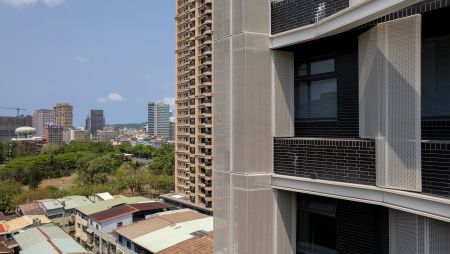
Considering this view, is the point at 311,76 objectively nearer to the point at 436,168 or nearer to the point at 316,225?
the point at 316,225

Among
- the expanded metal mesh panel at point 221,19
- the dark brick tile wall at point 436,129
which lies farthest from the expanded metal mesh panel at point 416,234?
the expanded metal mesh panel at point 221,19

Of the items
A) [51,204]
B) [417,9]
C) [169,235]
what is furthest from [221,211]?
[51,204]

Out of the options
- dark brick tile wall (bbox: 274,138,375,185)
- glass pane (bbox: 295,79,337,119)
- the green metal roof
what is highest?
glass pane (bbox: 295,79,337,119)

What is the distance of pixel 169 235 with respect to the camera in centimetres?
2220

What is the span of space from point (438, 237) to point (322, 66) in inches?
94.2

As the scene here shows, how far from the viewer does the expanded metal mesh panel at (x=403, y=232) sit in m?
3.45

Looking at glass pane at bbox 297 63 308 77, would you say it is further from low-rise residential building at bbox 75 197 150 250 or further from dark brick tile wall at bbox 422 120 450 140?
low-rise residential building at bbox 75 197 150 250

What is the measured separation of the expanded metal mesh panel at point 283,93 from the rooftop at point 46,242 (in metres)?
23.6

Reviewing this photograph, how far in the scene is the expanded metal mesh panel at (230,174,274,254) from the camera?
4.74m

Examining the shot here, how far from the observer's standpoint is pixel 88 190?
5091 cm

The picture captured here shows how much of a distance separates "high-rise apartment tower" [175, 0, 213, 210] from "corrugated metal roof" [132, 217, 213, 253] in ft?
77.6

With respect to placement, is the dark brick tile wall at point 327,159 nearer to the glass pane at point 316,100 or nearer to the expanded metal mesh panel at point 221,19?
the glass pane at point 316,100

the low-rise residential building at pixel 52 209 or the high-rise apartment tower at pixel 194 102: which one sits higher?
the high-rise apartment tower at pixel 194 102

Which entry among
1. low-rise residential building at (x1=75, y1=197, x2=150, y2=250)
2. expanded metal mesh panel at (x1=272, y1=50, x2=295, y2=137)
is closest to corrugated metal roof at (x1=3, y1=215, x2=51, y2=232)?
low-rise residential building at (x1=75, y1=197, x2=150, y2=250)
